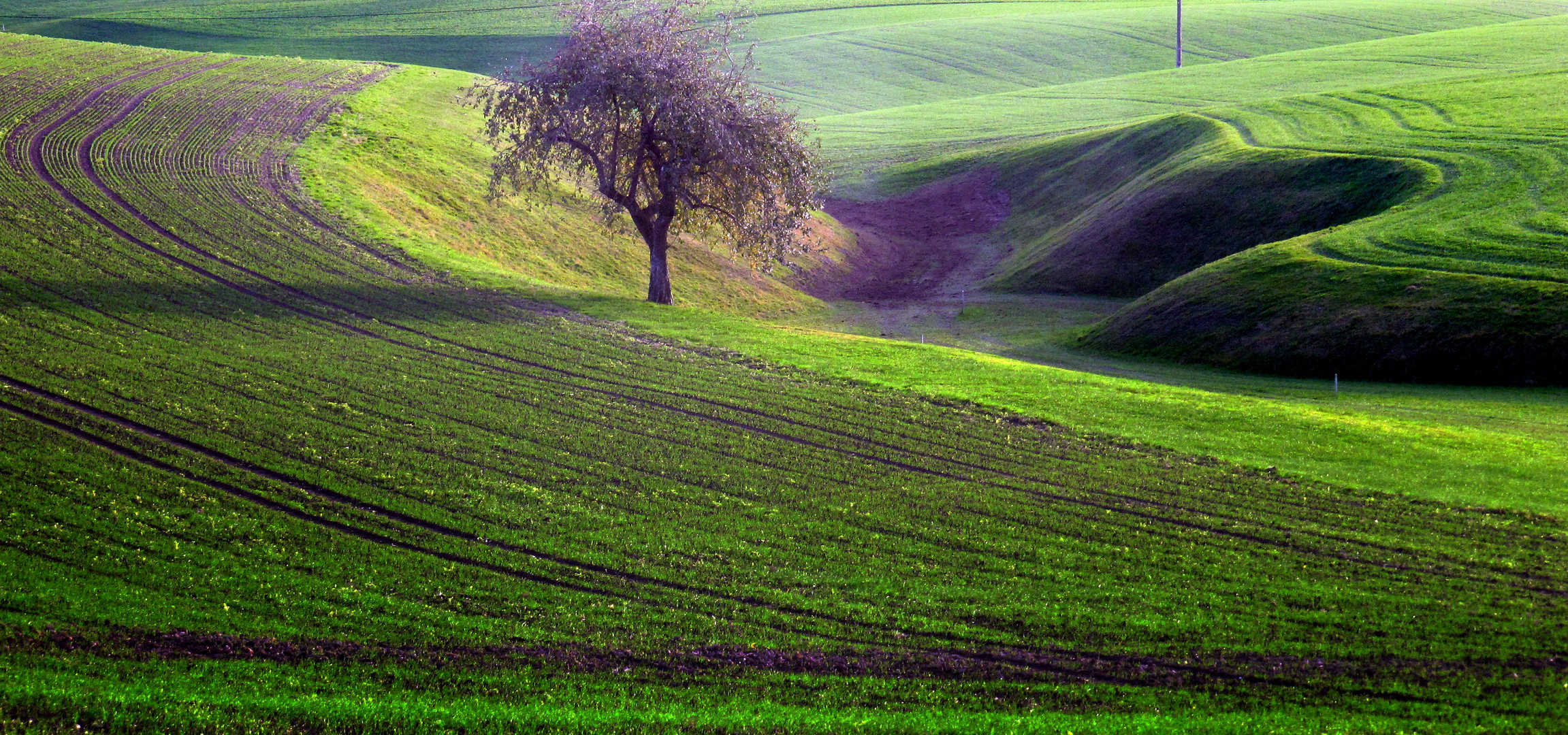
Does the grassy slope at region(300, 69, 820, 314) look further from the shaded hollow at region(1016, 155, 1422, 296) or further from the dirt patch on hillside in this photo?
the shaded hollow at region(1016, 155, 1422, 296)

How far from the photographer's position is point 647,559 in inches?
638

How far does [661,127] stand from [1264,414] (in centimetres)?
2301

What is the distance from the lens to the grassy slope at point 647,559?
12.3m

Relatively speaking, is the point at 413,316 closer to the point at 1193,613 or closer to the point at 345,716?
the point at 345,716

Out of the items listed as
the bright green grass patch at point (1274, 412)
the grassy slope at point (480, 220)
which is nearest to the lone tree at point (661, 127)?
the grassy slope at point (480, 220)

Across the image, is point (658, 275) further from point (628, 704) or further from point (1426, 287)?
point (628, 704)

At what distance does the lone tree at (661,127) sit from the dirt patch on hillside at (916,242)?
1494cm

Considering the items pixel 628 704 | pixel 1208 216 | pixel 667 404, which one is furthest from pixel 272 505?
pixel 1208 216

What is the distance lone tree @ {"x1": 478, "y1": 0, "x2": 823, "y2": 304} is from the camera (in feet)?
123

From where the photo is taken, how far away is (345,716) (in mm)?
11320

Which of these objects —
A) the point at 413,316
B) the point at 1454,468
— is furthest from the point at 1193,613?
the point at 413,316

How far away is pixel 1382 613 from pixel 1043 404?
41.4ft

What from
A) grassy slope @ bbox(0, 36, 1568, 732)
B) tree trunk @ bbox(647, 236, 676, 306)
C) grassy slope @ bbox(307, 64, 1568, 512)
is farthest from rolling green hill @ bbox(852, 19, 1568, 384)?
tree trunk @ bbox(647, 236, 676, 306)

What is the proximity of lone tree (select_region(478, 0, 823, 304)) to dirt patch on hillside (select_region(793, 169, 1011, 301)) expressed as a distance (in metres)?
14.9
